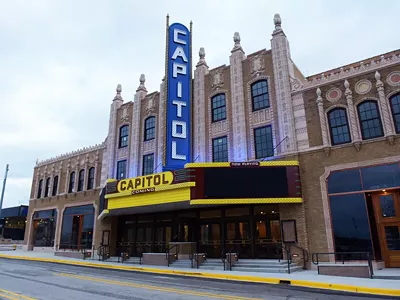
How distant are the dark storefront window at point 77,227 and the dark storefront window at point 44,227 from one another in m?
2.27

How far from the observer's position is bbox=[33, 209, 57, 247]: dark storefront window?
3338cm

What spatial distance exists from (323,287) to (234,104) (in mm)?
13985

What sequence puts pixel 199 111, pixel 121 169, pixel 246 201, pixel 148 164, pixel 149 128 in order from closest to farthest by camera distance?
pixel 246 201, pixel 199 111, pixel 148 164, pixel 149 128, pixel 121 169

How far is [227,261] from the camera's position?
57.2ft

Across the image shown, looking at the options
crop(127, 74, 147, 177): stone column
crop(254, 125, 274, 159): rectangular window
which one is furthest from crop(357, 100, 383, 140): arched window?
crop(127, 74, 147, 177): stone column

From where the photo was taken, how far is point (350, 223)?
16.9 meters

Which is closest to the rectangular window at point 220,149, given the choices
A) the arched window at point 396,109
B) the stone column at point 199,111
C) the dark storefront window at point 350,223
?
the stone column at point 199,111

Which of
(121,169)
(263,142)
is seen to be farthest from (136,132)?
(263,142)

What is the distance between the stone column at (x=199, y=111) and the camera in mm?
23109

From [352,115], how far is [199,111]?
10823mm

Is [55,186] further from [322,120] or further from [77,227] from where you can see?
[322,120]

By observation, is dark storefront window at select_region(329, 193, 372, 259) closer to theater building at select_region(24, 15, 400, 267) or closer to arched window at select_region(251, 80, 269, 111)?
theater building at select_region(24, 15, 400, 267)

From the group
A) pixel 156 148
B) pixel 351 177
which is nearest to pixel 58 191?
pixel 156 148

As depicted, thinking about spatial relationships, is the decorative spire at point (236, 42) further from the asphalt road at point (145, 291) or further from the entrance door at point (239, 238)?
the asphalt road at point (145, 291)
